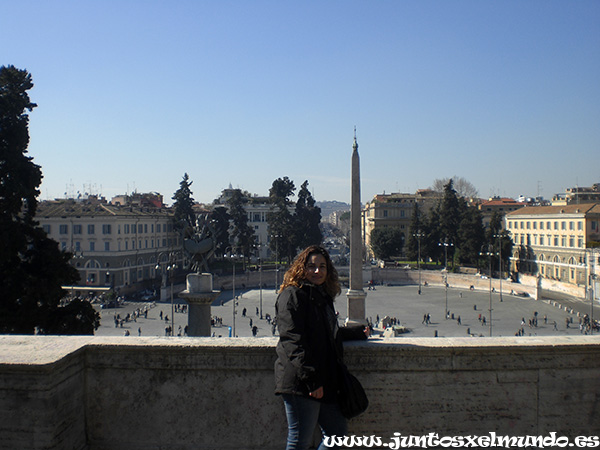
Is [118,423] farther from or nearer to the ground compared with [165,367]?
nearer to the ground

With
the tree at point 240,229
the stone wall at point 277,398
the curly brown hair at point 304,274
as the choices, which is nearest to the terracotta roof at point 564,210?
the tree at point 240,229

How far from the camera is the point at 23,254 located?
14625 mm

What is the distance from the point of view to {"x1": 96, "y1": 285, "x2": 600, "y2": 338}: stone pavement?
99.1ft

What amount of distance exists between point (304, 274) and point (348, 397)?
762mm

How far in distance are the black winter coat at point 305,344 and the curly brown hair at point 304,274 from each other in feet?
0.33

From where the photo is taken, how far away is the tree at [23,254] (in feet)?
44.1

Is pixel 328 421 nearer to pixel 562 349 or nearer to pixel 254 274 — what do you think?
pixel 562 349

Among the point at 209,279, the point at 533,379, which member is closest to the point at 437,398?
the point at 533,379

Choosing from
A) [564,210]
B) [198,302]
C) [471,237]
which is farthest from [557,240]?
[198,302]

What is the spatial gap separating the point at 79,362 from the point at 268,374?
1294 millimetres

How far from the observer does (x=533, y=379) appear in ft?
12.1

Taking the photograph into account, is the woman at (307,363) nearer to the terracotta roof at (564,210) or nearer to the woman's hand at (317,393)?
the woman's hand at (317,393)

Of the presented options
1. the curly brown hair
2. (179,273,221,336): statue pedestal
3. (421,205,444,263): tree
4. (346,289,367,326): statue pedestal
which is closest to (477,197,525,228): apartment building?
(421,205,444,263): tree

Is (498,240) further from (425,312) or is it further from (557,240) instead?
(425,312)
